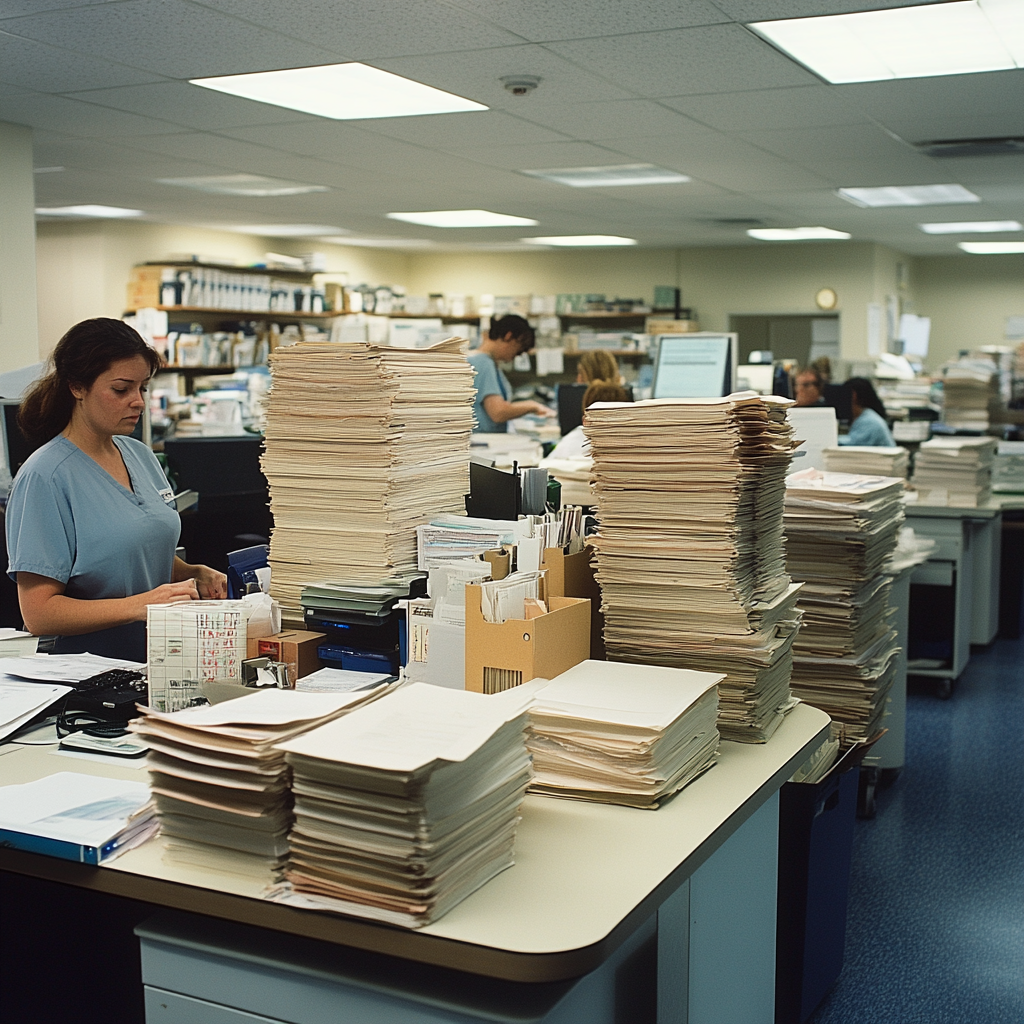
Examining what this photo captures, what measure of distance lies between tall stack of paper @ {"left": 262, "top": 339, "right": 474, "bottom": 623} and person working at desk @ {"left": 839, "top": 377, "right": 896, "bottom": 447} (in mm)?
4222

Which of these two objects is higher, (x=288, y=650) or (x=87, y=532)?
(x=87, y=532)

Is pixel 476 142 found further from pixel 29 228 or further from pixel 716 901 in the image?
pixel 716 901

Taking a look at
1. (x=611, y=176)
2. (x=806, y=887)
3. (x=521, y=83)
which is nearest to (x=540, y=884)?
(x=806, y=887)

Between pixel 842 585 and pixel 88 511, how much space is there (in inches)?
77.5

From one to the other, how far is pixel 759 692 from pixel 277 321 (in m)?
9.04

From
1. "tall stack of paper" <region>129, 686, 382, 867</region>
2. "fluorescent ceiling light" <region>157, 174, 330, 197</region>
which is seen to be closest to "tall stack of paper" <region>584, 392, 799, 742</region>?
"tall stack of paper" <region>129, 686, 382, 867</region>

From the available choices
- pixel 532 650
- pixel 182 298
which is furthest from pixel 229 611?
pixel 182 298

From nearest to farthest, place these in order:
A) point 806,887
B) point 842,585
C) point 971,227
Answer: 1. point 806,887
2. point 842,585
3. point 971,227

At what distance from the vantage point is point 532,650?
1.88m

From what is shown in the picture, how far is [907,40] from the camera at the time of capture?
3.94 m

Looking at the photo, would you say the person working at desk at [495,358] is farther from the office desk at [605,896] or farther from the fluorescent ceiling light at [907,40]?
the office desk at [605,896]

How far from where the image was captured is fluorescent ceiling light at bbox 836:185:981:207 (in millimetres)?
7426

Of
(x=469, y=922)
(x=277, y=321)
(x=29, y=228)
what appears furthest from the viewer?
(x=277, y=321)

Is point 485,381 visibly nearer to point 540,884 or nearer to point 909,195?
point 909,195
